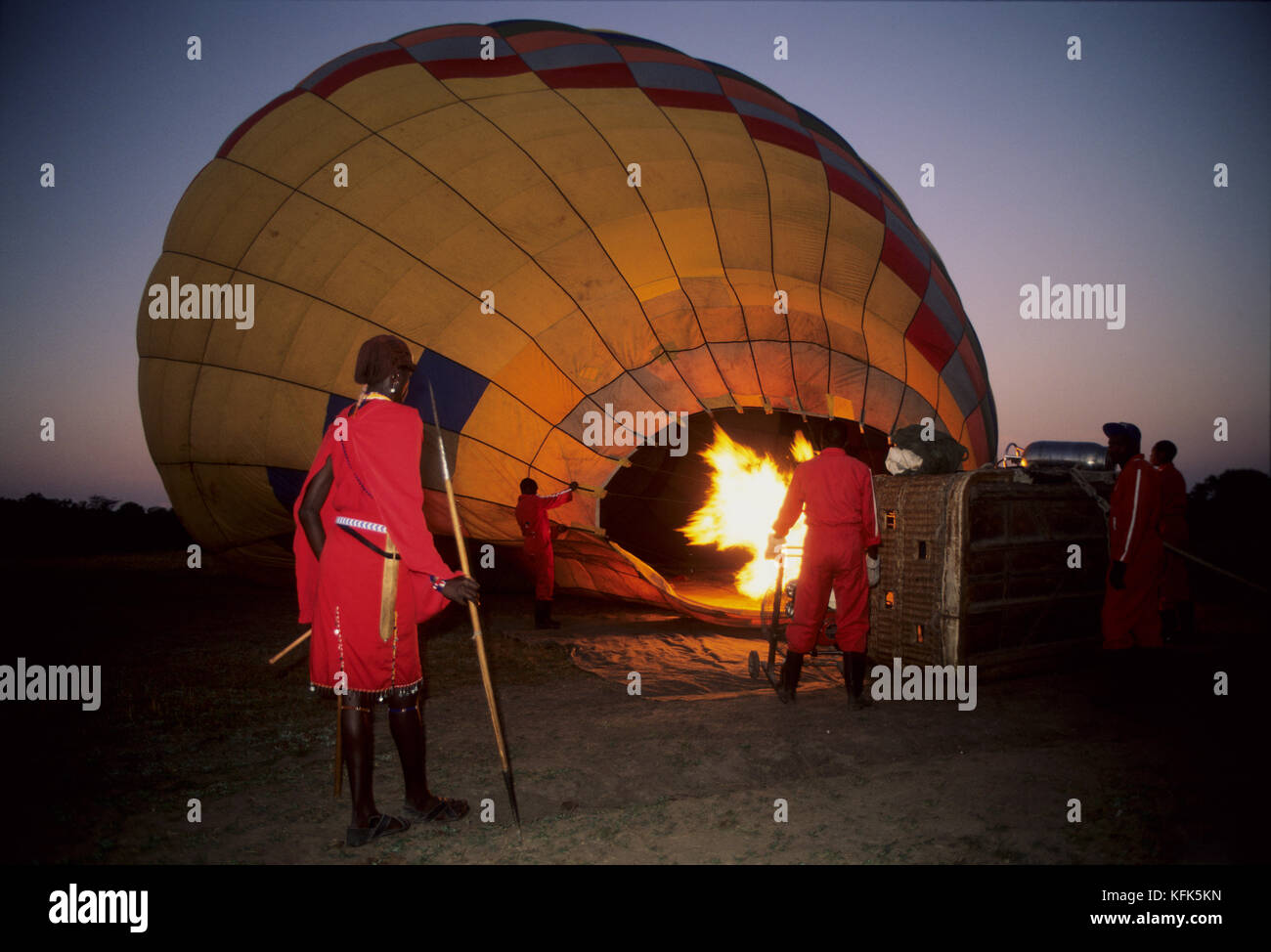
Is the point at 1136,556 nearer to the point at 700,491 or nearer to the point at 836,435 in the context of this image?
the point at 836,435

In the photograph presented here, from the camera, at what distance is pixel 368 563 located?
9.86 ft

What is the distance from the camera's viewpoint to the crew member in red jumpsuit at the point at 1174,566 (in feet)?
22.2

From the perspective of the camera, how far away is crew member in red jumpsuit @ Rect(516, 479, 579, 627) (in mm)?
6867

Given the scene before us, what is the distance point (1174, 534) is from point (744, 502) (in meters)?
4.50

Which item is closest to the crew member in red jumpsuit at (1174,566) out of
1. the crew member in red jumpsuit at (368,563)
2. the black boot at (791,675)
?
the black boot at (791,675)

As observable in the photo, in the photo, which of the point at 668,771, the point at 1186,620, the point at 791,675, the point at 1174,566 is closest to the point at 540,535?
the point at 791,675

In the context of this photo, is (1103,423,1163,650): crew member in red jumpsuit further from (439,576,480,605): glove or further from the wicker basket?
(439,576,480,605): glove

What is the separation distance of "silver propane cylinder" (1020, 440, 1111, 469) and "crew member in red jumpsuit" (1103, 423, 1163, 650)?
1.42 metres

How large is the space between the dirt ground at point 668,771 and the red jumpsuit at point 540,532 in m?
1.50

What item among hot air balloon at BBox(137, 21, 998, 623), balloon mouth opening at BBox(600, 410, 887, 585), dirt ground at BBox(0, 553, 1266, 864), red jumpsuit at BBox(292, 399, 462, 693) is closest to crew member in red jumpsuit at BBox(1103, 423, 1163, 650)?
dirt ground at BBox(0, 553, 1266, 864)

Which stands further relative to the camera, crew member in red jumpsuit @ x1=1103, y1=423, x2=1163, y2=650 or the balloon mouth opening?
the balloon mouth opening

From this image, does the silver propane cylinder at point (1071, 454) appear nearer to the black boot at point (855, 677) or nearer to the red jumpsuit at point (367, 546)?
the black boot at point (855, 677)

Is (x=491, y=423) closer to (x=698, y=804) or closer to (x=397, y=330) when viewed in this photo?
(x=397, y=330)

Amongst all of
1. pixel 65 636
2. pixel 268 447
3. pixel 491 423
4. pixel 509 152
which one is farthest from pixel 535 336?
pixel 65 636
